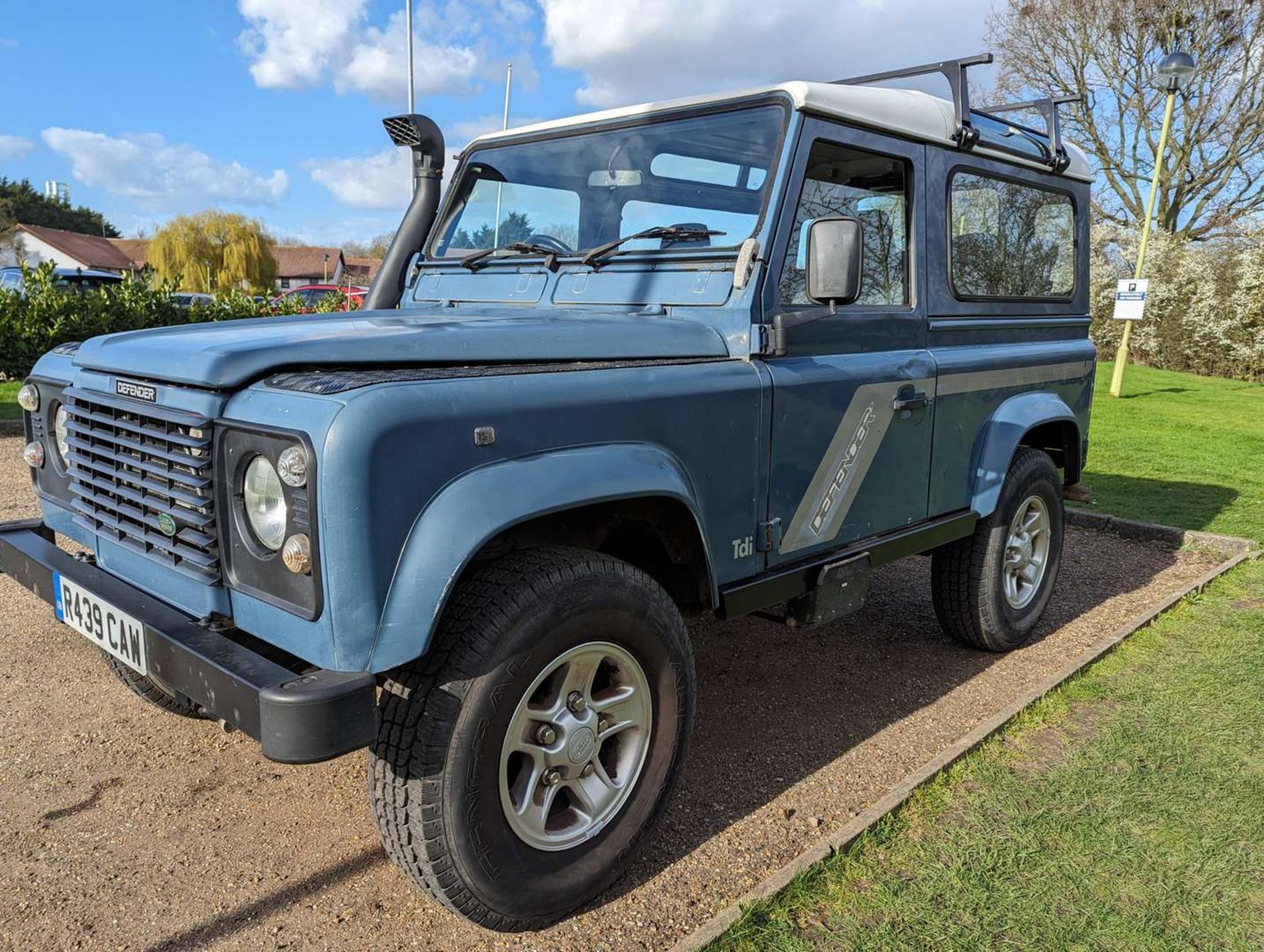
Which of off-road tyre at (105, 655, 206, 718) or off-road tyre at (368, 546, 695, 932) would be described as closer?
off-road tyre at (368, 546, 695, 932)

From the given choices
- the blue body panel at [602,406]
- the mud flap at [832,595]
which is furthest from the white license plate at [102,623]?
the mud flap at [832,595]

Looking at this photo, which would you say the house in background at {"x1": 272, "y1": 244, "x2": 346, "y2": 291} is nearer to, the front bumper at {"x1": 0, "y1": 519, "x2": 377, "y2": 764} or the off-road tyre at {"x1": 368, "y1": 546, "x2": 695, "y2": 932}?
the front bumper at {"x1": 0, "y1": 519, "x2": 377, "y2": 764}

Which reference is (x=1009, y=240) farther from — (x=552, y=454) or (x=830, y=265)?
(x=552, y=454)

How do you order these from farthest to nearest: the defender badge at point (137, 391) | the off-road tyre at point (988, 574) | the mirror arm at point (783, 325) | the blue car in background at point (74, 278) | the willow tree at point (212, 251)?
the willow tree at point (212, 251) < the blue car in background at point (74, 278) < the off-road tyre at point (988, 574) < the mirror arm at point (783, 325) < the defender badge at point (137, 391)

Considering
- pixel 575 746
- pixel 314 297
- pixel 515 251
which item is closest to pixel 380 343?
pixel 575 746

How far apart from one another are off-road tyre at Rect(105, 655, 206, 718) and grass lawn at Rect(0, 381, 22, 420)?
22.3 feet

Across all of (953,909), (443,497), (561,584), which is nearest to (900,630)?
(953,909)

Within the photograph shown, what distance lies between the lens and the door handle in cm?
346

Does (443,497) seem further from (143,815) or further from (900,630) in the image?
(900,630)

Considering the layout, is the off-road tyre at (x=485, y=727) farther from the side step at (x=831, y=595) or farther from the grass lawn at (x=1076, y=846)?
the side step at (x=831, y=595)

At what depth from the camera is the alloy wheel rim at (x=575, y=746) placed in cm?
240

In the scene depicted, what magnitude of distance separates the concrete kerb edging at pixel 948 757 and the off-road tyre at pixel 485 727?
37 cm

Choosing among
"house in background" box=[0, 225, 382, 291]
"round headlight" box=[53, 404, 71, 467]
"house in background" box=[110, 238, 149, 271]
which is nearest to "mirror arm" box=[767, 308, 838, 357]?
"round headlight" box=[53, 404, 71, 467]

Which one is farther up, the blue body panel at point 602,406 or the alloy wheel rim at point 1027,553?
the blue body panel at point 602,406
